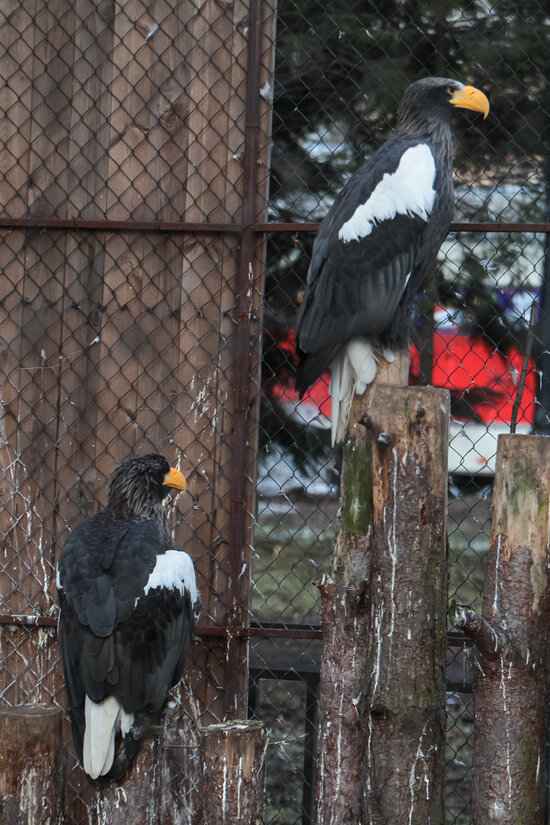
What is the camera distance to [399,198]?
10.5 ft

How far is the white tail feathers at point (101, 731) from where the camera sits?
270 cm

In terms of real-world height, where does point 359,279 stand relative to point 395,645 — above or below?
above

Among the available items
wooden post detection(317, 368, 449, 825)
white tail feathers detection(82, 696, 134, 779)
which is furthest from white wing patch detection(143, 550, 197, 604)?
wooden post detection(317, 368, 449, 825)

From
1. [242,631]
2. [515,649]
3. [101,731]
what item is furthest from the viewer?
[242,631]

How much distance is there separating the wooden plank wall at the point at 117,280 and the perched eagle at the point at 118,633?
0.64 meters

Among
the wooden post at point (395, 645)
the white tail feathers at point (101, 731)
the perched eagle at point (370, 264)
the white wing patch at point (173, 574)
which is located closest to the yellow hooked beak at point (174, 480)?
the white wing patch at point (173, 574)

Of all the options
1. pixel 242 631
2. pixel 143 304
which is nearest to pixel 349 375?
pixel 143 304

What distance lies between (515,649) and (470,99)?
1.92 m

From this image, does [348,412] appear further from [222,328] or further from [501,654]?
[501,654]

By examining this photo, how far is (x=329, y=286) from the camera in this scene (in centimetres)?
324

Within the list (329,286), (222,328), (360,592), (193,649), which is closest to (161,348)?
(222,328)

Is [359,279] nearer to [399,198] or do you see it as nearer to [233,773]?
[399,198]

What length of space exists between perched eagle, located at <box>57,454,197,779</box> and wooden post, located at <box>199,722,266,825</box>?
0.32 meters

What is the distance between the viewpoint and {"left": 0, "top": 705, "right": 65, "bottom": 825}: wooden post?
2.57 meters
